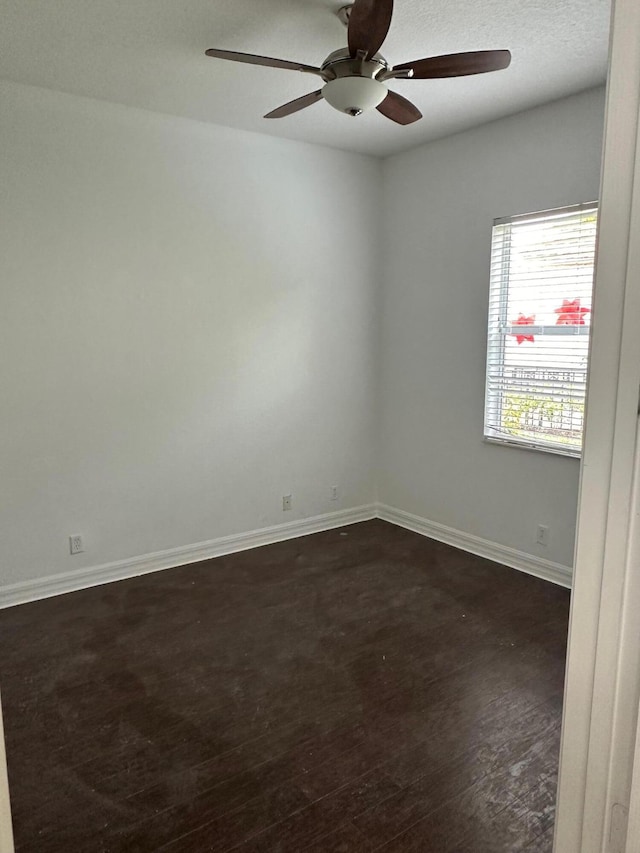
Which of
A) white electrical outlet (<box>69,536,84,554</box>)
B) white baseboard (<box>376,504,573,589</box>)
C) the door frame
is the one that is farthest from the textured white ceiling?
white baseboard (<box>376,504,573,589</box>)

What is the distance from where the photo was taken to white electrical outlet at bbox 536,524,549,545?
11.6 feet

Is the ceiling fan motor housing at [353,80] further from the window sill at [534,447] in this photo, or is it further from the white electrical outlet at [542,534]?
the white electrical outlet at [542,534]

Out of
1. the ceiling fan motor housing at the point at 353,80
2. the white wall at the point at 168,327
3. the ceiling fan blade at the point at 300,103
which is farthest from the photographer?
the white wall at the point at 168,327

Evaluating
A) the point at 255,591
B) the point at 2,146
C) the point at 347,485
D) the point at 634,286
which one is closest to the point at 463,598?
the point at 255,591

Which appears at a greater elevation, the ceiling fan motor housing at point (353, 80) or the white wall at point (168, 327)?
the ceiling fan motor housing at point (353, 80)

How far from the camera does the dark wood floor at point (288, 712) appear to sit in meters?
1.76

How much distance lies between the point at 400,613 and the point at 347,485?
158 centimetres

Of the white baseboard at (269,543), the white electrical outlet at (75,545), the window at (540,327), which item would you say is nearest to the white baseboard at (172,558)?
the white baseboard at (269,543)

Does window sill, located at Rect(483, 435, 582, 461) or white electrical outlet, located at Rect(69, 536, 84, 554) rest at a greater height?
window sill, located at Rect(483, 435, 582, 461)

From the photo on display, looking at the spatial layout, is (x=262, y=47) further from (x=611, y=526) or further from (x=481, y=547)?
(x=481, y=547)

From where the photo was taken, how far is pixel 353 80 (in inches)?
88.5

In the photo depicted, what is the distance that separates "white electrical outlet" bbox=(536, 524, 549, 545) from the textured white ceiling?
8.10 feet

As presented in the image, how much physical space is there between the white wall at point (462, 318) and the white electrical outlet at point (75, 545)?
2351 mm

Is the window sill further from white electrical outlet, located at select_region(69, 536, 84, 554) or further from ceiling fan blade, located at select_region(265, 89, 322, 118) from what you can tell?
white electrical outlet, located at select_region(69, 536, 84, 554)
